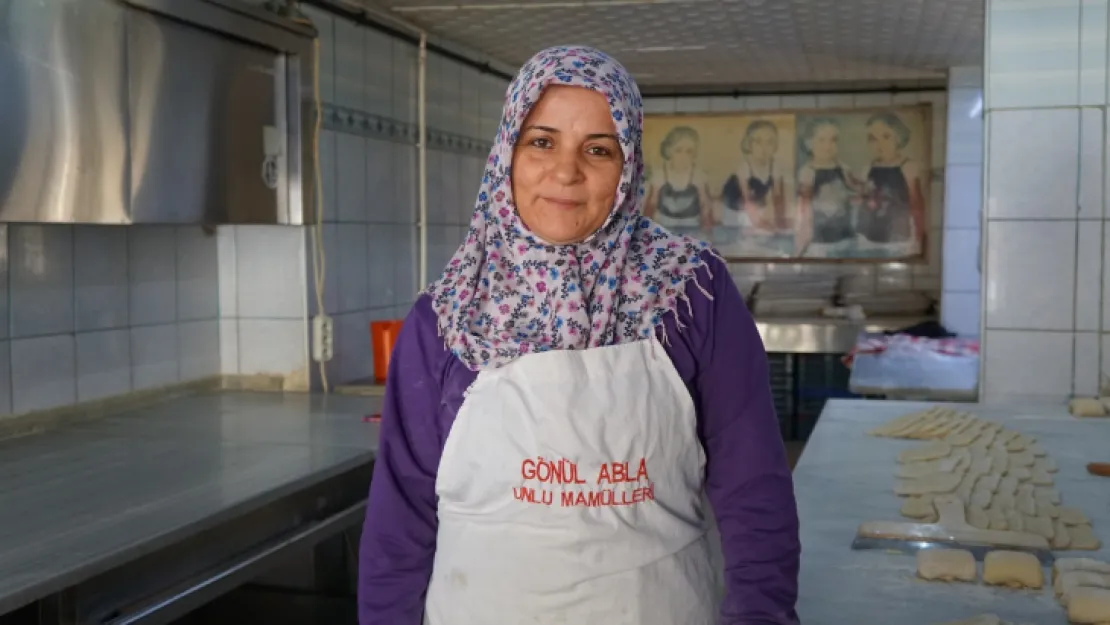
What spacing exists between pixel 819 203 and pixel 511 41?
91.7 inches

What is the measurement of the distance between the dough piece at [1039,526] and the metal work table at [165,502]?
1.29 metres

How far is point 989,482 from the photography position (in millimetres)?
1950

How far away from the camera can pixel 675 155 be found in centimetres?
609

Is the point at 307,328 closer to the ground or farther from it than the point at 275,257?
closer to the ground

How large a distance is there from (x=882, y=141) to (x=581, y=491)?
16.5ft

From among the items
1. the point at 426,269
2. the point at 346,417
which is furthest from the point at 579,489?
the point at 426,269

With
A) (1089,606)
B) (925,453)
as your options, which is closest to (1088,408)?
(925,453)

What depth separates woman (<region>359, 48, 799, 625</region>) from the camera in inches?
45.4

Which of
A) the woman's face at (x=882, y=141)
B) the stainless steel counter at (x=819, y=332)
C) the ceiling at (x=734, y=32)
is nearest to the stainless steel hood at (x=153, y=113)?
the ceiling at (x=734, y=32)

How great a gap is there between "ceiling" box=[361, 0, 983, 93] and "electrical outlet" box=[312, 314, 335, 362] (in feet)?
3.27

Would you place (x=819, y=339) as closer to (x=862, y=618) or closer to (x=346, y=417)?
(x=346, y=417)

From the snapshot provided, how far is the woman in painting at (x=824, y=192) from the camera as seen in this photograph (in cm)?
587

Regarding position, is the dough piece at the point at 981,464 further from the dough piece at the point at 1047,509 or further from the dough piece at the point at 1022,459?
the dough piece at the point at 1047,509

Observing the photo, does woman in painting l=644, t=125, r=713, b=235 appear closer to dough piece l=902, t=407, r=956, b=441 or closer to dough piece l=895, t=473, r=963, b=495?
dough piece l=902, t=407, r=956, b=441
